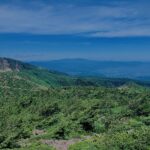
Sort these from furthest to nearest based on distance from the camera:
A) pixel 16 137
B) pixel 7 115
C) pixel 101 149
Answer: pixel 7 115
pixel 16 137
pixel 101 149

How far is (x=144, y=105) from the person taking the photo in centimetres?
15575

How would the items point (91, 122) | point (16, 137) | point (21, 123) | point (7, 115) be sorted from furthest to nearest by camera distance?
point (7, 115) < point (21, 123) < point (91, 122) < point (16, 137)

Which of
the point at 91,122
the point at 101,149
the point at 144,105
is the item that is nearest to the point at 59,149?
the point at 101,149

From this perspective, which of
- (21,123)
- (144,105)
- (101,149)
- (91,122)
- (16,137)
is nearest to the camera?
(101,149)

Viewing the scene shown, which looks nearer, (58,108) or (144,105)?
(144,105)

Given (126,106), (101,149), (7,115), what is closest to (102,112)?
(126,106)

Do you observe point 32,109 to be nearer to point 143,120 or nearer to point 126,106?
point 126,106

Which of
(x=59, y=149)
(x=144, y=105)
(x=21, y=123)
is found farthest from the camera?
(x=144, y=105)

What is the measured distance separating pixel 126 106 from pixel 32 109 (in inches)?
1614

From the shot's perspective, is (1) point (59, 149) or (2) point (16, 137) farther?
(2) point (16, 137)

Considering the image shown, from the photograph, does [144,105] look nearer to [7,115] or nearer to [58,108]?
[58,108]

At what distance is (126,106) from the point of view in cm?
16125

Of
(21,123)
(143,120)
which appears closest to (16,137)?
(21,123)

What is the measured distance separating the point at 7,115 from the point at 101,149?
97.4 metres
